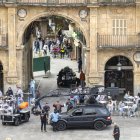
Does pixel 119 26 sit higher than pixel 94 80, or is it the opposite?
pixel 119 26

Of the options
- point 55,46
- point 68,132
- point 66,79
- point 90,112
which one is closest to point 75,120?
point 68,132

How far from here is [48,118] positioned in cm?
4447

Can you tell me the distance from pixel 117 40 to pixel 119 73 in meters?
3.02

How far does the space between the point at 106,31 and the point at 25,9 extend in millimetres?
6463

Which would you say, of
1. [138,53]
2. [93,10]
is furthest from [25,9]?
[138,53]

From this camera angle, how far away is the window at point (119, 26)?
51594 millimetres

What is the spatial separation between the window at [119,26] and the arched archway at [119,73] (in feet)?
6.78

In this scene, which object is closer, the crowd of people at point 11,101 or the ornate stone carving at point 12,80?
the crowd of people at point 11,101

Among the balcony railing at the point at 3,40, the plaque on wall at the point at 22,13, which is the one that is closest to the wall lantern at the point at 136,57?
the plaque on wall at the point at 22,13

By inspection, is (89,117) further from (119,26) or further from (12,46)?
(12,46)

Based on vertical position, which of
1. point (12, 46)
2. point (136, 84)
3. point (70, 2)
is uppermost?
point (70, 2)

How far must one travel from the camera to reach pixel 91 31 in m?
51.6

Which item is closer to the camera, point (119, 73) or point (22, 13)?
point (22, 13)

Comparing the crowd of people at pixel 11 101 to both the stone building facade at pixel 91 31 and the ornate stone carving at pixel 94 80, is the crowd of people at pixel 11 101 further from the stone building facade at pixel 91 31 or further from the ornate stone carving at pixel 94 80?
the ornate stone carving at pixel 94 80
